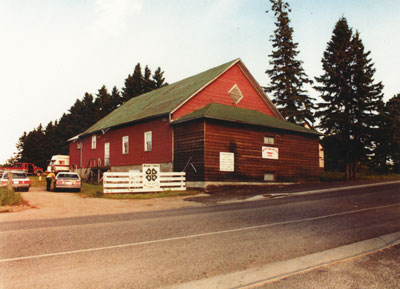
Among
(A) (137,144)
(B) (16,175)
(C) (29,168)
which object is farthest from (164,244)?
(C) (29,168)

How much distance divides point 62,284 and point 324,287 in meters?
3.69

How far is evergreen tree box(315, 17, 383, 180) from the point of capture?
3544 centimetres

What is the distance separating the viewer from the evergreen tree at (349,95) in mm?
35438

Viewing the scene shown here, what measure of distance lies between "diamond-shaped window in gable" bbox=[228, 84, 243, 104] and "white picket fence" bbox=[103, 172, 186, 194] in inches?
387

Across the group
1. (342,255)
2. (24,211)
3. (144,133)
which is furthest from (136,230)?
Answer: (144,133)

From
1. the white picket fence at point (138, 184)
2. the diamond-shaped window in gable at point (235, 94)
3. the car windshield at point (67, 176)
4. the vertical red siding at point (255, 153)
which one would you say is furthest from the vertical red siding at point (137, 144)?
the diamond-shaped window in gable at point (235, 94)

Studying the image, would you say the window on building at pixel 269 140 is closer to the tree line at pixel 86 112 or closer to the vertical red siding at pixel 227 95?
the vertical red siding at pixel 227 95

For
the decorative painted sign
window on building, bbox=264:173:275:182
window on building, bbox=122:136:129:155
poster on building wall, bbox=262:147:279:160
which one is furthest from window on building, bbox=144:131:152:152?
window on building, bbox=264:173:275:182

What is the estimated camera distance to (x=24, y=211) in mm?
13836

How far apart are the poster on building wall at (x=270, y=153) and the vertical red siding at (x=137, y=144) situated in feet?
24.5

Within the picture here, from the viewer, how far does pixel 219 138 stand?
80.7ft

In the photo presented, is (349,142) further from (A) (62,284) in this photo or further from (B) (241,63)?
(A) (62,284)

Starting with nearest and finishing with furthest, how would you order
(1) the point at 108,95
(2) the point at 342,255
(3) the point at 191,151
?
(2) the point at 342,255 < (3) the point at 191,151 < (1) the point at 108,95

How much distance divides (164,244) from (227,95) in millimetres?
24234
